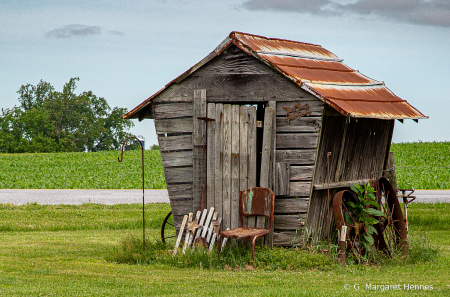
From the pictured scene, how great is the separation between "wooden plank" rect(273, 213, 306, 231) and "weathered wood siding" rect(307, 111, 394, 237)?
27 cm

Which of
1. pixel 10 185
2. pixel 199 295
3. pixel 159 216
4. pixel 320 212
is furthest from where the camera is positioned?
pixel 10 185

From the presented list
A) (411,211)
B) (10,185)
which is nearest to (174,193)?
(411,211)

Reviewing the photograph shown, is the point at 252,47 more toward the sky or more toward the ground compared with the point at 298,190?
more toward the sky

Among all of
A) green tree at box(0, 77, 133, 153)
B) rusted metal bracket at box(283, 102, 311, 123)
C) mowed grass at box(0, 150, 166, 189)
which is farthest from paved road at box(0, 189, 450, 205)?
green tree at box(0, 77, 133, 153)

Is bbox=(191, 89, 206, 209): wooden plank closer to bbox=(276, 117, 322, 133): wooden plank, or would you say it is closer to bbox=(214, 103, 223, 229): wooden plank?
bbox=(214, 103, 223, 229): wooden plank

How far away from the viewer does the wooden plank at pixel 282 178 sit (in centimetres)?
980

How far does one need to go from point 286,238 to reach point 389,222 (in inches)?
84.8

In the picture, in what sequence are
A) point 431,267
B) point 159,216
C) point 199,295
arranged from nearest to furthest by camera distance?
point 199,295 < point 431,267 < point 159,216

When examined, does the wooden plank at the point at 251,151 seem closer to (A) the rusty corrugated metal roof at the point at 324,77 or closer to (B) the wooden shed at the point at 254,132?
(B) the wooden shed at the point at 254,132

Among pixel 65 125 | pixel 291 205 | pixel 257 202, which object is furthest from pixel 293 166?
pixel 65 125

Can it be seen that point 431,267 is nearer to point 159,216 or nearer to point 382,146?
point 382,146

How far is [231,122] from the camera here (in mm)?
9977

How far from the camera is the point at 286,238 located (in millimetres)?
9891

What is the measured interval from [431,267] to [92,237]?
774cm
